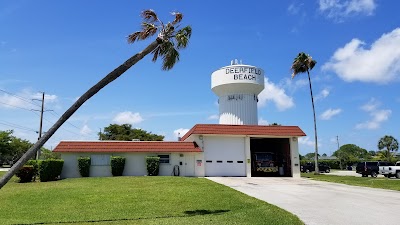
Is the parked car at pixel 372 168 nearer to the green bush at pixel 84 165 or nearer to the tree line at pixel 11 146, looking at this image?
the green bush at pixel 84 165

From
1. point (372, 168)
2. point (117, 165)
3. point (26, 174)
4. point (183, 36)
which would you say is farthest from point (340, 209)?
point (372, 168)

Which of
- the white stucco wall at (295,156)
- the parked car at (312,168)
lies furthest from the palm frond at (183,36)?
the parked car at (312,168)

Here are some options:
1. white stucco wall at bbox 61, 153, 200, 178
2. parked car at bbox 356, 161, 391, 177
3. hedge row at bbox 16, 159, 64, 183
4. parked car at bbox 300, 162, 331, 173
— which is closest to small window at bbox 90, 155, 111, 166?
white stucco wall at bbox 61, 153, 200, 178

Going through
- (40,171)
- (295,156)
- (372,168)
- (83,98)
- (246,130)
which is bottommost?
(40,171)

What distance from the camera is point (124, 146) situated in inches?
1174

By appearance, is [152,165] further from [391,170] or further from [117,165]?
[391,170]

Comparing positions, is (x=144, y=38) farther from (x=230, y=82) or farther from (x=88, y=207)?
(x=230, y=82)

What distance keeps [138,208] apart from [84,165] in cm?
1714

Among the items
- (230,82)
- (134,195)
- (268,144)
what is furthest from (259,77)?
(134,195)

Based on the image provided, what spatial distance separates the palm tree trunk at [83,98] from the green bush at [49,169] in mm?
15505

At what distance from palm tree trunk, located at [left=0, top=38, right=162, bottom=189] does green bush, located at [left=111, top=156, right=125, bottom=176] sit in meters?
17.4

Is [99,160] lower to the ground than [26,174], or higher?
higher

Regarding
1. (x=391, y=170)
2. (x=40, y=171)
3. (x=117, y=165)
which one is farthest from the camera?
(x=391, y=170)

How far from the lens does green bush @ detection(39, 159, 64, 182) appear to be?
25.7m
